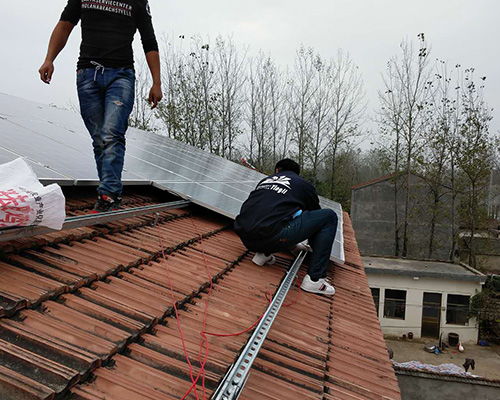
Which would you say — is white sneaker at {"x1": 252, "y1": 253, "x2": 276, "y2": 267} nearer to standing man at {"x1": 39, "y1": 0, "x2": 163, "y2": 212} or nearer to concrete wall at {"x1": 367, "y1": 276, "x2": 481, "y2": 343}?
standing man at {"x1": 39, "y1": 0, "x2": 163, "y2": 212}

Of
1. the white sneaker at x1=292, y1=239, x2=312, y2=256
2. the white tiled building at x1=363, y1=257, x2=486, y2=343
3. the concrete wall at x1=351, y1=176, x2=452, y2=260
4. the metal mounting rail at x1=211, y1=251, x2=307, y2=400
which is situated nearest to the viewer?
the metal mounting rail at x1=211, y1=251, x2=307, y2=400

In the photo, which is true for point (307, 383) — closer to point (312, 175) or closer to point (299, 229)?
point (299, 229)

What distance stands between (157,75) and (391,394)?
264 cm

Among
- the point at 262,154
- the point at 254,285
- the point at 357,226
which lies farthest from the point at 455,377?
the point at 262,154

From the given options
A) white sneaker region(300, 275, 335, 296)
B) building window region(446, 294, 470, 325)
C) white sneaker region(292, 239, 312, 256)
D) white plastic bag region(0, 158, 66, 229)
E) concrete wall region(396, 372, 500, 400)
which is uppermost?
white plastic bag region(0, 158, 66, 229)

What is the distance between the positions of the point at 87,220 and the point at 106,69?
1.19 meters

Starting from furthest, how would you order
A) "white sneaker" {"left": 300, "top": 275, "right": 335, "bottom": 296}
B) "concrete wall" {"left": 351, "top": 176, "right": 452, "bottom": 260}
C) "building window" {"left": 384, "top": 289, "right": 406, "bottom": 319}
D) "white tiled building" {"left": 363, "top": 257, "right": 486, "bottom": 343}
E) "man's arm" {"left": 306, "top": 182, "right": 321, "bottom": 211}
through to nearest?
1. "concrete wall" {"left": 351, "top": 176, "right": 452, "bottom": 260}
2. "building window" {"left": 384, "top": 289, "right": 406, "bottom": 319}
3. "white tiled building" {"left": 363, "top": 257, "right": 486, "bottom": 343}
4. "man's arm" {"left": 306, "top": 182, "right": 321, "bottom": 211}
5. "white sneaker" {"left": 300, "top": 275, "right": 335, "bottom": 296}

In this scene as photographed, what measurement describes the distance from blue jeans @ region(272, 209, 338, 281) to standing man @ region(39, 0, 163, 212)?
1.30m

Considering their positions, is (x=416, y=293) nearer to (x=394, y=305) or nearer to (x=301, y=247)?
(x=394, y=305)

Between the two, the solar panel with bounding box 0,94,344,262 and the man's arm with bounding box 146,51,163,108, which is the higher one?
the man's arm with bounding box 146,51,163,108

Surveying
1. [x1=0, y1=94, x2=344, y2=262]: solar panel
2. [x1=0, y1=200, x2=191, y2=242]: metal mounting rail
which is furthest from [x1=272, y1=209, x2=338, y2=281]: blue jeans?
[x1=0, y1=200, x2=191, y2=242]: metal mounting rail

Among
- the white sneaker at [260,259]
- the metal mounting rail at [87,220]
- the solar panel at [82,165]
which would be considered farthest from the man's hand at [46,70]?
the white sneaker at [260,259]

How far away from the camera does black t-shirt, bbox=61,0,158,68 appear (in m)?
3.05

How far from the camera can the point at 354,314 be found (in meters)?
3.16
